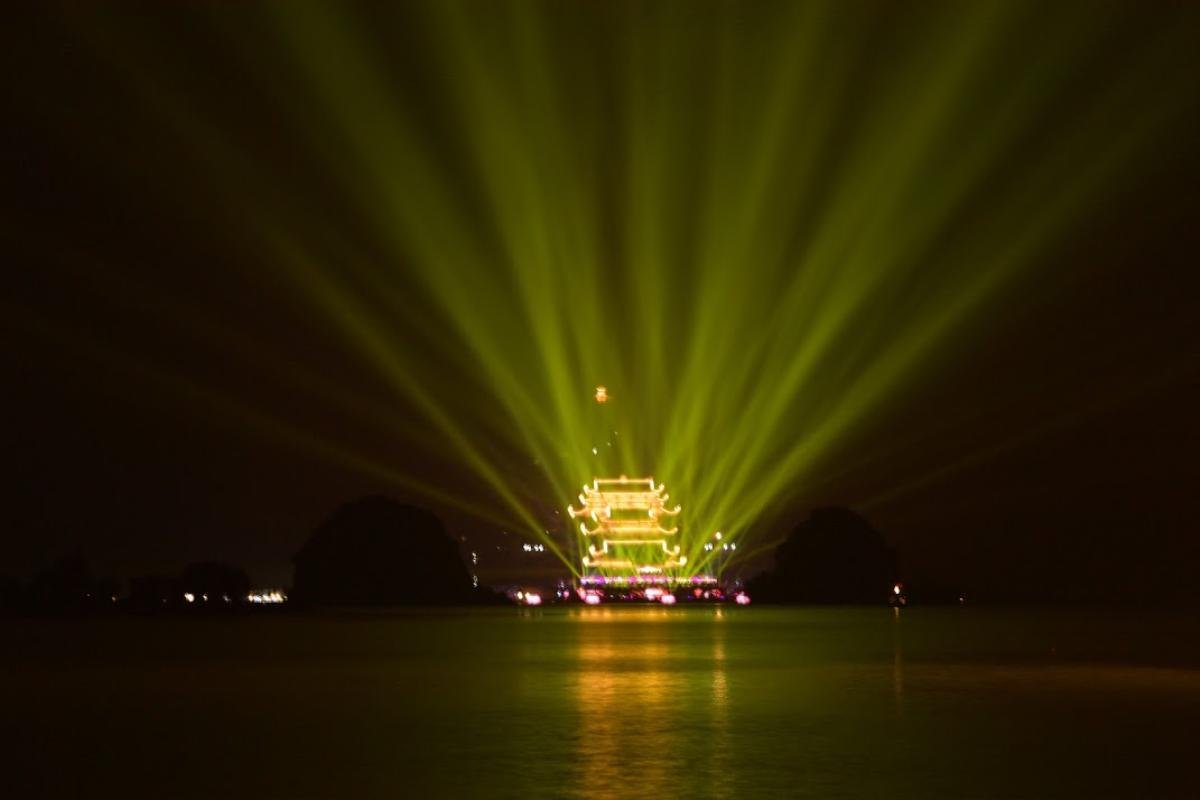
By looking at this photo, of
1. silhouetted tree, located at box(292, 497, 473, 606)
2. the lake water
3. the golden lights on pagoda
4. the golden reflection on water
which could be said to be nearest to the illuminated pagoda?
the golden lights on pagoda

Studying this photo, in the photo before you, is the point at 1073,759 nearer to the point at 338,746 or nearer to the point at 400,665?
the point at 338,746

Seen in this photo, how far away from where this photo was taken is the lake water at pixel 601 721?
11.3 m

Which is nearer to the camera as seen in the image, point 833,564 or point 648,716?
point 648,716

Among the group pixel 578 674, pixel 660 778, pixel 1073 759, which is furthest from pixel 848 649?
pixel 660 778

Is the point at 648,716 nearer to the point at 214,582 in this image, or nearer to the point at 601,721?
the point at 601,721

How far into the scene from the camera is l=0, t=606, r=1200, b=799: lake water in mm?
11328

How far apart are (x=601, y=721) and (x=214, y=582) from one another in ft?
205

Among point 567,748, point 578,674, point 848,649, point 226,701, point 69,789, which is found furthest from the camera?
point 848,649

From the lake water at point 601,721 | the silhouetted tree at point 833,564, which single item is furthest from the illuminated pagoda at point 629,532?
the lake water at point 601,721

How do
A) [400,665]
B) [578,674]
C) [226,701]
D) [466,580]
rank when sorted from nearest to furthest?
[226,701] → [578,674] → [400,665] → [466,580]

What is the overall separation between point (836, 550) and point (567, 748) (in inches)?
3078

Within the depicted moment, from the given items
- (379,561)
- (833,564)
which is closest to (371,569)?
(379,561)

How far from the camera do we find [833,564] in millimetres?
88688

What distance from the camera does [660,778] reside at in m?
11.4
